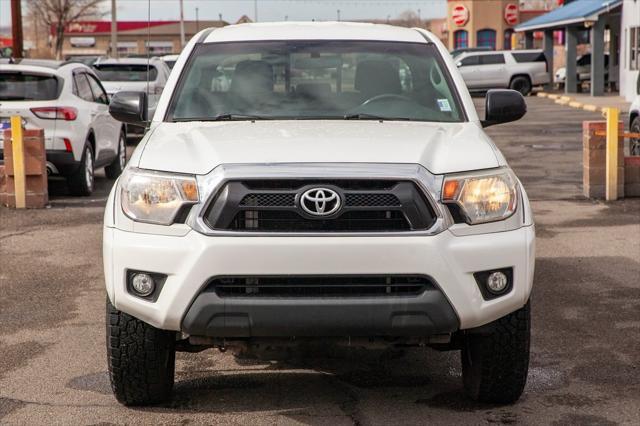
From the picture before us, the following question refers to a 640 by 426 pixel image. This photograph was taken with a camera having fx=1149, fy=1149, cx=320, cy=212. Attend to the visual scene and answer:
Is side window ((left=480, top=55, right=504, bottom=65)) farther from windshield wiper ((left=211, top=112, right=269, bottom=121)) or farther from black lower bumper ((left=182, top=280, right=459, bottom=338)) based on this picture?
black lower bumper ((left=182, top=280, right=459, bottom=338))

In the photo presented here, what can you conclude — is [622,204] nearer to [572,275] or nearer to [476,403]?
[572,275]

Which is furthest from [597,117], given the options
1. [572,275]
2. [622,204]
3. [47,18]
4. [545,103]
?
[47,18]

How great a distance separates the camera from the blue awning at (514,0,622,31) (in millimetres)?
36375

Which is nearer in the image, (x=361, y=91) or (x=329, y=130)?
(x=329, y=130)

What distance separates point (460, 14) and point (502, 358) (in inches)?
2652

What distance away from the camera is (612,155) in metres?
12.5

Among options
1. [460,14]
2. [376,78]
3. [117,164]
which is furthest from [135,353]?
[460,14]

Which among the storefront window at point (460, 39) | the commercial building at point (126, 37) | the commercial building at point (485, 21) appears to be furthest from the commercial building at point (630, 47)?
the commercial building at point (126, 37)

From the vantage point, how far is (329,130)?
17.7ft

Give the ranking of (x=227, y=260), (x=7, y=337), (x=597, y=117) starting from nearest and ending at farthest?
(x=227, y=260)
(x=7, y=337)
(x=597, y=117)

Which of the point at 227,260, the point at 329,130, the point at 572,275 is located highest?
the point at 329,130

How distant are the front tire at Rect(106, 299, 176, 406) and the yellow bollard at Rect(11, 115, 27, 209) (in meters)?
7.78

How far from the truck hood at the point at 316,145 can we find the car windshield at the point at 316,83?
11.9 inches

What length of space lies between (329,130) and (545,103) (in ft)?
109
